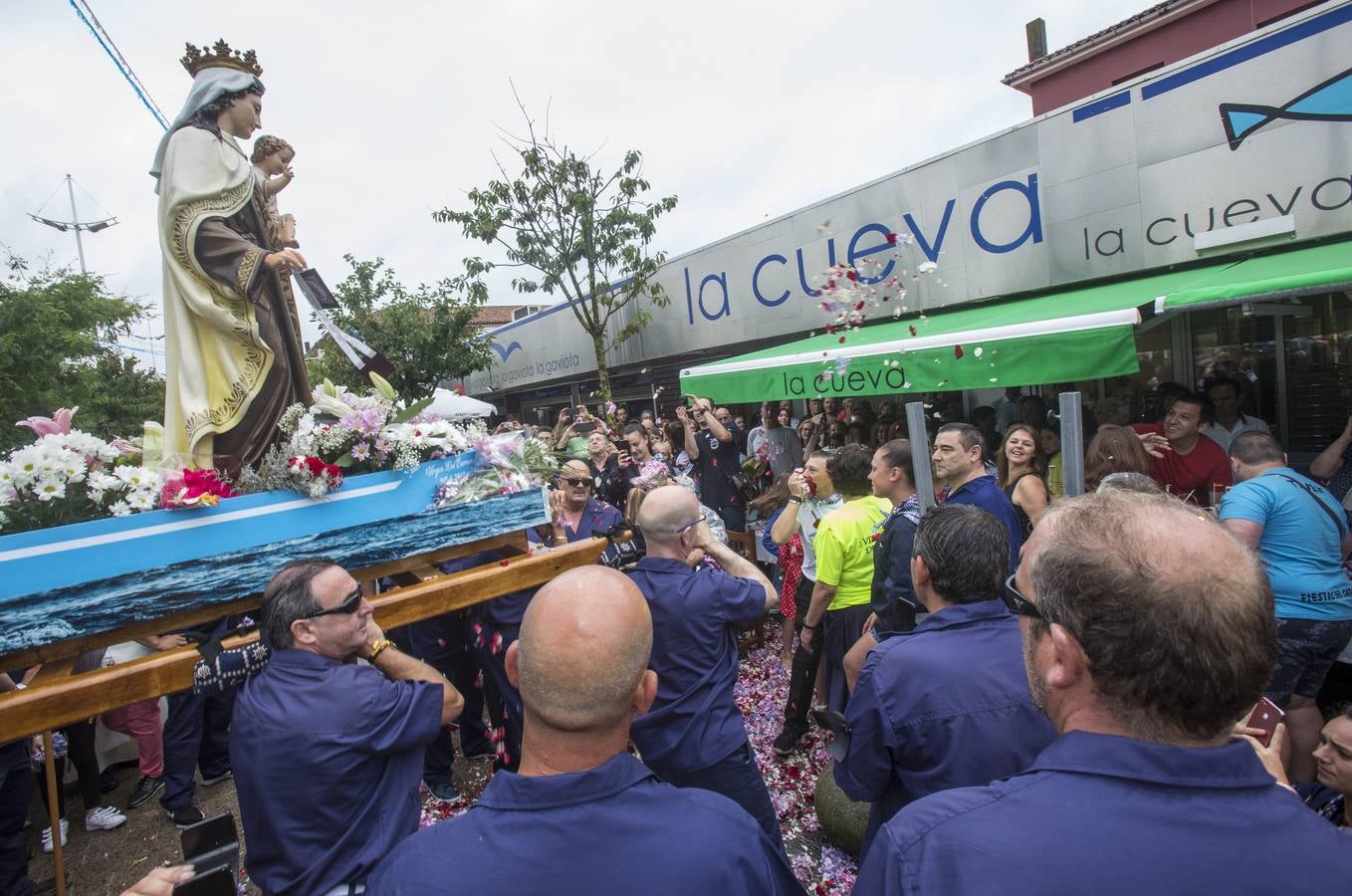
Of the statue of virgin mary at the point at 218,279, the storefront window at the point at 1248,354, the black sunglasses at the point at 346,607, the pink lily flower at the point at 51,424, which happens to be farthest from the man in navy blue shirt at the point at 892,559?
the storefront window at the point at 1248,354

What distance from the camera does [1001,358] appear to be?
5031 millimetres

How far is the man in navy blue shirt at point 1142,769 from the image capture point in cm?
88

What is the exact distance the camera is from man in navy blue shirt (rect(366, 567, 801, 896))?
115cm

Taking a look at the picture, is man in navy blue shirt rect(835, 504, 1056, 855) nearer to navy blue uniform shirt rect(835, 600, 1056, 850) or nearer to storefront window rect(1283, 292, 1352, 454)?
navy blue uniform shirt rect(835, 600, 1056, 850)

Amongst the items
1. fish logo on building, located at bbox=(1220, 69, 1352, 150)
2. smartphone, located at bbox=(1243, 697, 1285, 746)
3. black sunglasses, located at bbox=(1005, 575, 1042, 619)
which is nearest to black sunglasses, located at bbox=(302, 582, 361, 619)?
black sunglasses, located at bbox=(1005, 575, 1042, 619)

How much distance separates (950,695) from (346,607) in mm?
1723

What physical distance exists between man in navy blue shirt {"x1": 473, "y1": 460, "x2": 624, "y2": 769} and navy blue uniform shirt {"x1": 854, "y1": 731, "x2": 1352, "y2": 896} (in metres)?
2.13

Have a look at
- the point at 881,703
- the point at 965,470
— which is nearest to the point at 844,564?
the point at 965,470

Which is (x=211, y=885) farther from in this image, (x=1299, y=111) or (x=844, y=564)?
(x=1299, y=111)

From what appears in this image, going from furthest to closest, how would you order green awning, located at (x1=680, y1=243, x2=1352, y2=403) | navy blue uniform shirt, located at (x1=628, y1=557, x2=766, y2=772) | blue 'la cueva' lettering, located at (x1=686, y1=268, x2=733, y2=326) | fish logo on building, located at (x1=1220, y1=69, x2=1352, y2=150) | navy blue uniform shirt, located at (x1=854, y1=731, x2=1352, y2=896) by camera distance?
1. blue 'la cueva' lettering, located at (x1=686, y1=268, x2=733, y2=326)
2. fish logo on building, located at (x1=1220, y1=69, x2=1352, y2=150)
3. green awning, located at (x1=680, y1=243, x2=1352, y2=403)
4. navy blue uniform shirt, located at (x1=628, y1=557, x2=766, y2=772)
5. navy blue uniform shirt, located at (x1=854, y1=731, x2=1352, y2=896)

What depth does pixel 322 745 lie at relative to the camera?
74.3 inches

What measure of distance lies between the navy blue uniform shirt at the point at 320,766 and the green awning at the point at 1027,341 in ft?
14.2

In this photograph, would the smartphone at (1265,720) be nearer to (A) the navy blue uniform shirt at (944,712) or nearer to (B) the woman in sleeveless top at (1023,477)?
(A) the navy blue uniform shirt at (944,712)

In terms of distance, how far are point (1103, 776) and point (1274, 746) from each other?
37.1 inches
